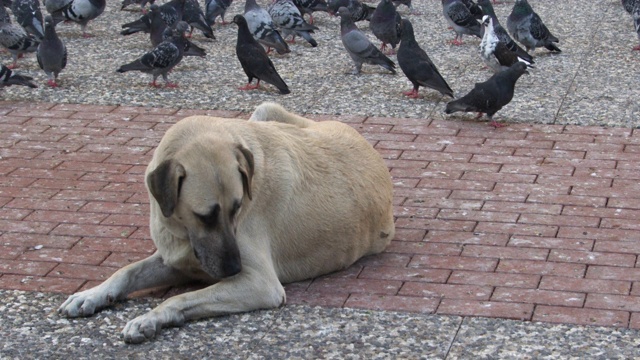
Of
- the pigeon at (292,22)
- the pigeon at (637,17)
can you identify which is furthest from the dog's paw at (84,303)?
the pigeon at (637,17)

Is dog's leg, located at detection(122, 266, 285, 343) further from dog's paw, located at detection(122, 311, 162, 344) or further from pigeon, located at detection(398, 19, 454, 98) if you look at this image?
pigeon, located at detection(398, 19, 454, 98)

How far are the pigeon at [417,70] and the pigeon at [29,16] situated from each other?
4465 millimetres

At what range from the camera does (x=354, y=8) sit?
1371 cm

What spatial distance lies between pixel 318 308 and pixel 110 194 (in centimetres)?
242

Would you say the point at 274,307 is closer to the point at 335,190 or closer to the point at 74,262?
the point at 335,190

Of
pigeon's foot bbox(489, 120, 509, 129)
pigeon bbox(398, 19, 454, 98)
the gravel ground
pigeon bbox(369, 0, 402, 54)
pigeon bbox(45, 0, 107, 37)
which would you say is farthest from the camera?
pigeon bbox(45, 0, 107, 37)

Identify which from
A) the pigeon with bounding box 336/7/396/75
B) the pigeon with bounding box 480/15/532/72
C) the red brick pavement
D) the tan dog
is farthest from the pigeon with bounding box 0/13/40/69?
the tan dog

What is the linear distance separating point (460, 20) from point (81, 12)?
14.8 feet

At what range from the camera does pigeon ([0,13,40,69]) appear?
11.7 meters

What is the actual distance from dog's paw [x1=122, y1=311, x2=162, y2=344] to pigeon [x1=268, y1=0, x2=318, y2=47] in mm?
7861

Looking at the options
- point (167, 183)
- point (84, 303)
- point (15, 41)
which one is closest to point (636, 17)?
point (15, 41)

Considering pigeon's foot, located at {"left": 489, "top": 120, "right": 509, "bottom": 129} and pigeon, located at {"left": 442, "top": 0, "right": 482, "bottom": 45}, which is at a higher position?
pigeon's foot, located at {"left": 489, "top": 120, "right": 509, "bottom": 129}

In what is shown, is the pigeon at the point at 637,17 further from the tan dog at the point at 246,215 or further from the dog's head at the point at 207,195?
the dog's head at the point at 207,195

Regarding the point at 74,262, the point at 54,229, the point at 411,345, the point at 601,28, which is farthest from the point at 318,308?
the point at 601,28
